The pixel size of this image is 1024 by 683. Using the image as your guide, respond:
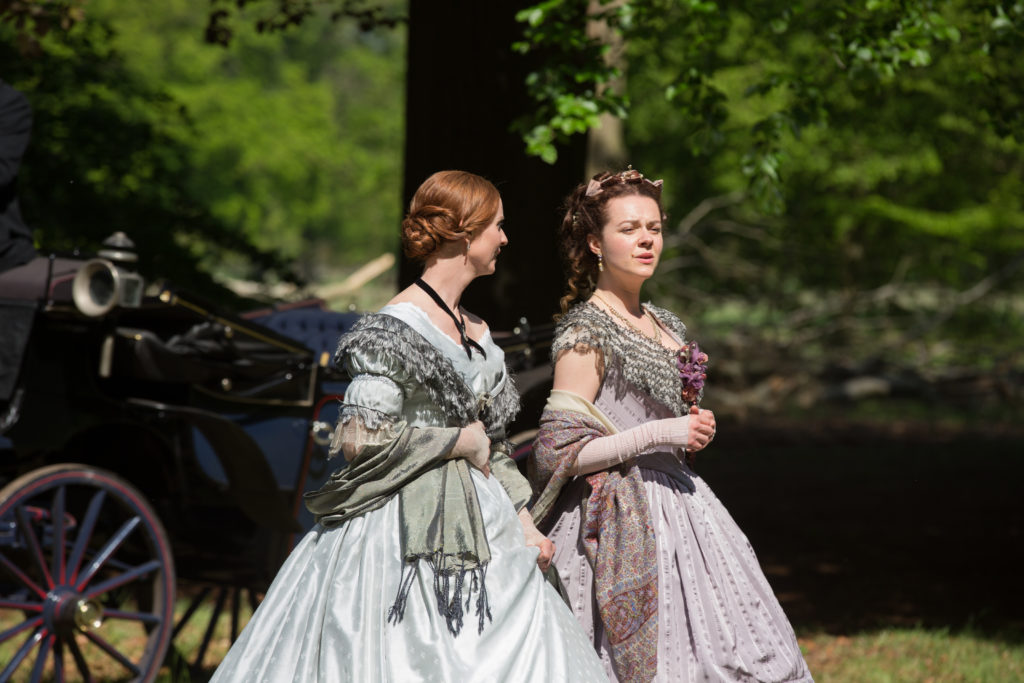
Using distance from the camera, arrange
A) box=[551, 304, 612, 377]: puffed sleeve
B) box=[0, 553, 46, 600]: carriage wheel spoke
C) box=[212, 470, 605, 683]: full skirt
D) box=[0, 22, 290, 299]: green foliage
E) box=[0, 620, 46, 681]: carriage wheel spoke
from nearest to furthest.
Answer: box=[212, 470, 605, 683]: full skirt < box=[551, 304, 612, 377]: puffed sleeve < box=[0, 620, 46, 681]: carriage wheel spoke < box=[0, 553, 46, 600]: carriage wheel spoke < box=[0, 22, 290, 299]: green foliage

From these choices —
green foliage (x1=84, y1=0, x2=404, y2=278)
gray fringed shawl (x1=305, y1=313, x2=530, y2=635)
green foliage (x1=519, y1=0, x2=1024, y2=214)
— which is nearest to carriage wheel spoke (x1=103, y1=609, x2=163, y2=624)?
gray fringed shawl (x1=305, y1=313, x2=530, y2=635)

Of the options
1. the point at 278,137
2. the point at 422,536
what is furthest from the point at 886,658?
the point at 278,137

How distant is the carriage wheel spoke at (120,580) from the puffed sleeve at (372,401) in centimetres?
179

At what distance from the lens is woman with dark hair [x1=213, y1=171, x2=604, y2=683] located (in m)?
2.83

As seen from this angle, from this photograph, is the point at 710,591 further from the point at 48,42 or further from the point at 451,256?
the point at 48,42

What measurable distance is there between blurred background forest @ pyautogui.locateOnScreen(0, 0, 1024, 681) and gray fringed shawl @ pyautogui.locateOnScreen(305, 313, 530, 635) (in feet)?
4.02

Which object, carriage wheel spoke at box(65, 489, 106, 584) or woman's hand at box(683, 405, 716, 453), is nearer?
woman's hand at box(683, 405, 716, 453)

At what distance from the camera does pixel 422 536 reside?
2.86 meters

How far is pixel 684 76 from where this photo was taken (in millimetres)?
5254

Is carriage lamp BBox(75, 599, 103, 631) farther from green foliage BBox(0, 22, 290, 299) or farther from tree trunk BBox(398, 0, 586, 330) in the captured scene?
green foliage BBox(0, 22, 290, 299)

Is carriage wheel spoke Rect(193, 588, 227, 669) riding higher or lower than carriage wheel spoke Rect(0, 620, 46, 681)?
lower

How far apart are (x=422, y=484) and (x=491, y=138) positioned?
111 inches

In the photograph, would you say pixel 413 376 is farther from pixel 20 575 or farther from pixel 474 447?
pixel 20 575

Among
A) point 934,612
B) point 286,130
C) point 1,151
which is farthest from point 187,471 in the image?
point 286,130
